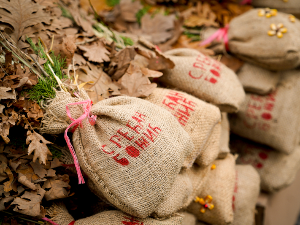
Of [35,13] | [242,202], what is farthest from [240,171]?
[35,13]

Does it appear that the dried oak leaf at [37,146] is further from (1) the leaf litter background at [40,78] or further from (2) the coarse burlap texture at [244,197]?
(2) the coarse burlap texture at [244,197]

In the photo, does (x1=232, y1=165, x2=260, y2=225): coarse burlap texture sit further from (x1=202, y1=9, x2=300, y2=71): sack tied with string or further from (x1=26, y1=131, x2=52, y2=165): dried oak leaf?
(x1=26, y1=131, x2=52, y2=165): dried oak leaf

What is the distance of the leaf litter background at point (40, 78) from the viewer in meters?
0.85

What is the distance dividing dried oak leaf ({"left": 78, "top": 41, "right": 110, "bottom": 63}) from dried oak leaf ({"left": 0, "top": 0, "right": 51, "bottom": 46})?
22 cm

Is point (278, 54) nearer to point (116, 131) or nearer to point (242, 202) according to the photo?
point (242, 202)

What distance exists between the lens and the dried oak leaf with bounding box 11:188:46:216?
84cm

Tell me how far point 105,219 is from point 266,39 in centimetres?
→ 124

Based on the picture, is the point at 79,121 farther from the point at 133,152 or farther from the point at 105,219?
the point at 105,219

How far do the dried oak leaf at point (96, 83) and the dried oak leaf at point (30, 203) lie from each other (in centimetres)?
41

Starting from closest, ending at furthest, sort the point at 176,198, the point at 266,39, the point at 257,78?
the point at 176,198 → the point at 266,39 → the point at 257,78

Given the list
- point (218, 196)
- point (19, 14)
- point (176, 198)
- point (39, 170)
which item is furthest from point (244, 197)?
point (19, 14)

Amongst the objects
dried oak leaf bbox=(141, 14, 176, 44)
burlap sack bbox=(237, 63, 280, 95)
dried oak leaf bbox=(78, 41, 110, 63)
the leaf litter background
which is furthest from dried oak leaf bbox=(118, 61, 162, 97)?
burlap sack bbox=(237, 63, 280, 95)

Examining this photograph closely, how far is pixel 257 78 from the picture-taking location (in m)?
1.52

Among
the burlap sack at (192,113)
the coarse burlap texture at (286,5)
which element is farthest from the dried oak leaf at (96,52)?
the coarse burlap texture at (286,5)
